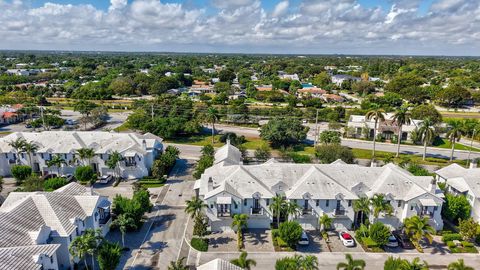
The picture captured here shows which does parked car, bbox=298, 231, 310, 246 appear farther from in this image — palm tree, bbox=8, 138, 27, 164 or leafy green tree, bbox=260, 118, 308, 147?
palm tree, bbox=8, 138, 27, 164

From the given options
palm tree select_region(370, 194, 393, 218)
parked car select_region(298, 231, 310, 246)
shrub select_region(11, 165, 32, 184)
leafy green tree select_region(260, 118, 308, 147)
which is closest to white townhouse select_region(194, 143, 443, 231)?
palm tree select_region(370, 194, 393, 218)

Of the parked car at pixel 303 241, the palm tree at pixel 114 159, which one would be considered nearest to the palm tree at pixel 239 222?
the parked car at pixel 303 241

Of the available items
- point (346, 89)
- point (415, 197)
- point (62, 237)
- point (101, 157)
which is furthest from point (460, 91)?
point (62, 237)

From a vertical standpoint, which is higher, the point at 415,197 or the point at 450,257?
the point at 415,197

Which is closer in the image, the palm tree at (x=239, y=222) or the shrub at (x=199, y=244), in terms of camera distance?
the shrub at (x=199, y=244)

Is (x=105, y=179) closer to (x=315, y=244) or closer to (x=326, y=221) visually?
(x=315, y=244)

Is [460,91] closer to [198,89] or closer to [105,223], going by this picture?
[198,89]

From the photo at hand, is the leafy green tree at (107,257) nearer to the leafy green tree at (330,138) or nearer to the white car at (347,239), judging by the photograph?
the white car at (347,239)

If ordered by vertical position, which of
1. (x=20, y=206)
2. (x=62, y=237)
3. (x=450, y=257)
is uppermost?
(x=20, y=206)
